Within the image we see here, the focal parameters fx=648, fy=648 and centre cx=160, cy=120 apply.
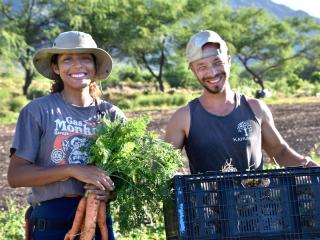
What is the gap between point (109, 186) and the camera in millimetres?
3287

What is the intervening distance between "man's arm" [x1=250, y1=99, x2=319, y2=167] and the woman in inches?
39.3

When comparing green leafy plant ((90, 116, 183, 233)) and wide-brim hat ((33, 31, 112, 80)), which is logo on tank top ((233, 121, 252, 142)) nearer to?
green leafy plant ((90, 116, 183, 233))

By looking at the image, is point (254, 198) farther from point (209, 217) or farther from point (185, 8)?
point (185, 8)

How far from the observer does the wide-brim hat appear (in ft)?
11.7

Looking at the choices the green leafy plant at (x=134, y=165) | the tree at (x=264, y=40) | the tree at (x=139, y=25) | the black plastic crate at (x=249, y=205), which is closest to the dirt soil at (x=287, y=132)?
the green leafy plant at (x=134, y=165)

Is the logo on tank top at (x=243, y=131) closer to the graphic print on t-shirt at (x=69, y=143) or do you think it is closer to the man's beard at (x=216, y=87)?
the man's beard at (x=216, y=87)

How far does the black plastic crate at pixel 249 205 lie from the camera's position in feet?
9.96

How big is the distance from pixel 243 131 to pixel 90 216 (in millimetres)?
1162

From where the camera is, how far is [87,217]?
334 centimetres

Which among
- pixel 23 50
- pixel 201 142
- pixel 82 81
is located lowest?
pixel 201 142

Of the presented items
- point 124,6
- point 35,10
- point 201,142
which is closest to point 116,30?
point 124,6

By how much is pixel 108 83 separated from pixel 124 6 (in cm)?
634

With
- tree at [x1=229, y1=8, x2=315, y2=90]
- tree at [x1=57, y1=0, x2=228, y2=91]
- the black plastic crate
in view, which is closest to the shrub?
the black plastic crate

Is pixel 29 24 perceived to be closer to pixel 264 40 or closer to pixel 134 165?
pixel 264 40
